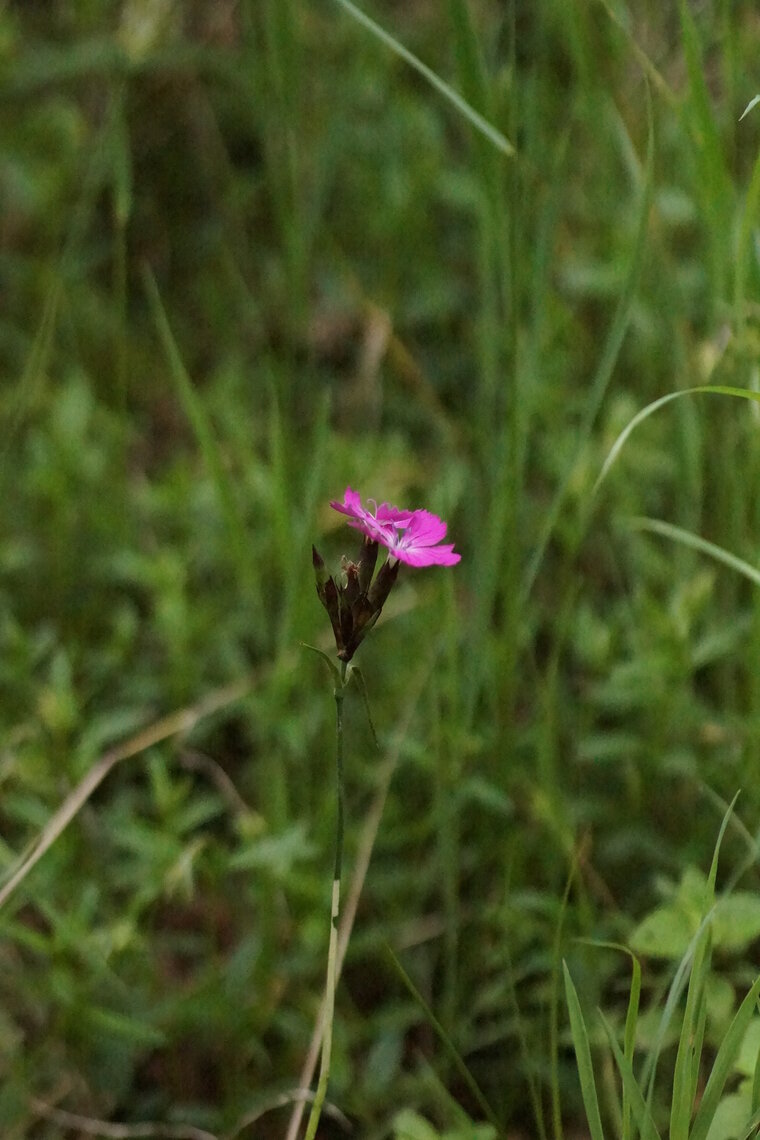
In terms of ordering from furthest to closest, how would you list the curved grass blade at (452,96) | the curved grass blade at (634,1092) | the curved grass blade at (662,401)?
the curved grass blade at (452,96) < the curved grass blade at (662,401) < the curved grass blade at (634,1092)

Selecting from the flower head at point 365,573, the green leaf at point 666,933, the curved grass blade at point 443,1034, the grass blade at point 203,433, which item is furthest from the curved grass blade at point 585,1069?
the grass blade at point 203,433

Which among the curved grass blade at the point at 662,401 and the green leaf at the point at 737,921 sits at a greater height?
the curved grass blade at the point at 662,401

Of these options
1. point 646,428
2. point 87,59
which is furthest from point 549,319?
point 87,59

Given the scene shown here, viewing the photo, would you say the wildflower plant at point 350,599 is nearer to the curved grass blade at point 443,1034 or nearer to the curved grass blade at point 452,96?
the curved grass blade at point 443,1034

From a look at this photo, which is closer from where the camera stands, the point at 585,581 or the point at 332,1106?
the point at 332,1106

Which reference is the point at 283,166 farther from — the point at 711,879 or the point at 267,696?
the point at 711,879

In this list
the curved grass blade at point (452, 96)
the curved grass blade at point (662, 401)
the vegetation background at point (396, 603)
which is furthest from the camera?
the vegetation background at point (396, 603)

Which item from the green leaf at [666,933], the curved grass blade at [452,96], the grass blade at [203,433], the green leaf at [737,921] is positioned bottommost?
the green leaf at [666,933]
